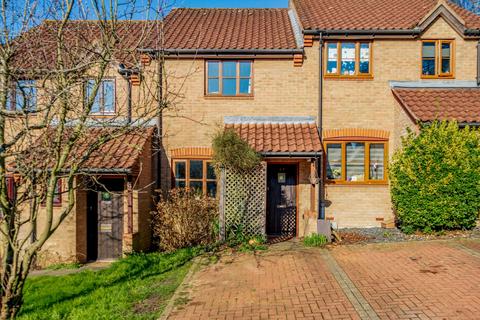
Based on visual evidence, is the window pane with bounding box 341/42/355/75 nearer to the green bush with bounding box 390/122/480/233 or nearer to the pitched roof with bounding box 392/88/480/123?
the pitched roof with bounding box 392/88/480/123

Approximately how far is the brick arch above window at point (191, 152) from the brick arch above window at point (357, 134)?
4081mm

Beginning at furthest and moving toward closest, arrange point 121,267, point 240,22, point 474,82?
point 240,22, point 474,82, point 121,267

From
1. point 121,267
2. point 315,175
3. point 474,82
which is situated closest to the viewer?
point 121,267

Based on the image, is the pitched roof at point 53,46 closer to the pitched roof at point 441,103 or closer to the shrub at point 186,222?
the shrub at point 186,222

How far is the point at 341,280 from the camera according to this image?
670cm

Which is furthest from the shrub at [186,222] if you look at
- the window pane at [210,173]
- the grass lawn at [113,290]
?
the window pane at [210,173]

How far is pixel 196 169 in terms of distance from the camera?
11570 mm

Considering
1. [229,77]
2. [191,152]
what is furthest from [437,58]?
[191,152]

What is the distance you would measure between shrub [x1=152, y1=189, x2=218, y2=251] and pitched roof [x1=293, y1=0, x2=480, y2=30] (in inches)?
279

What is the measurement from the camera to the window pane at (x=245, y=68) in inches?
462

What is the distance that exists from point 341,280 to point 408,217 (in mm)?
4270

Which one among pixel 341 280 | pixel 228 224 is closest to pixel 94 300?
pixel 228 224

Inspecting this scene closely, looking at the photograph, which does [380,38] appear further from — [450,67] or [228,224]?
[228,224]

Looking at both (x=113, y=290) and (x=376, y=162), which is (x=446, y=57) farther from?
(x=113, y=290)
